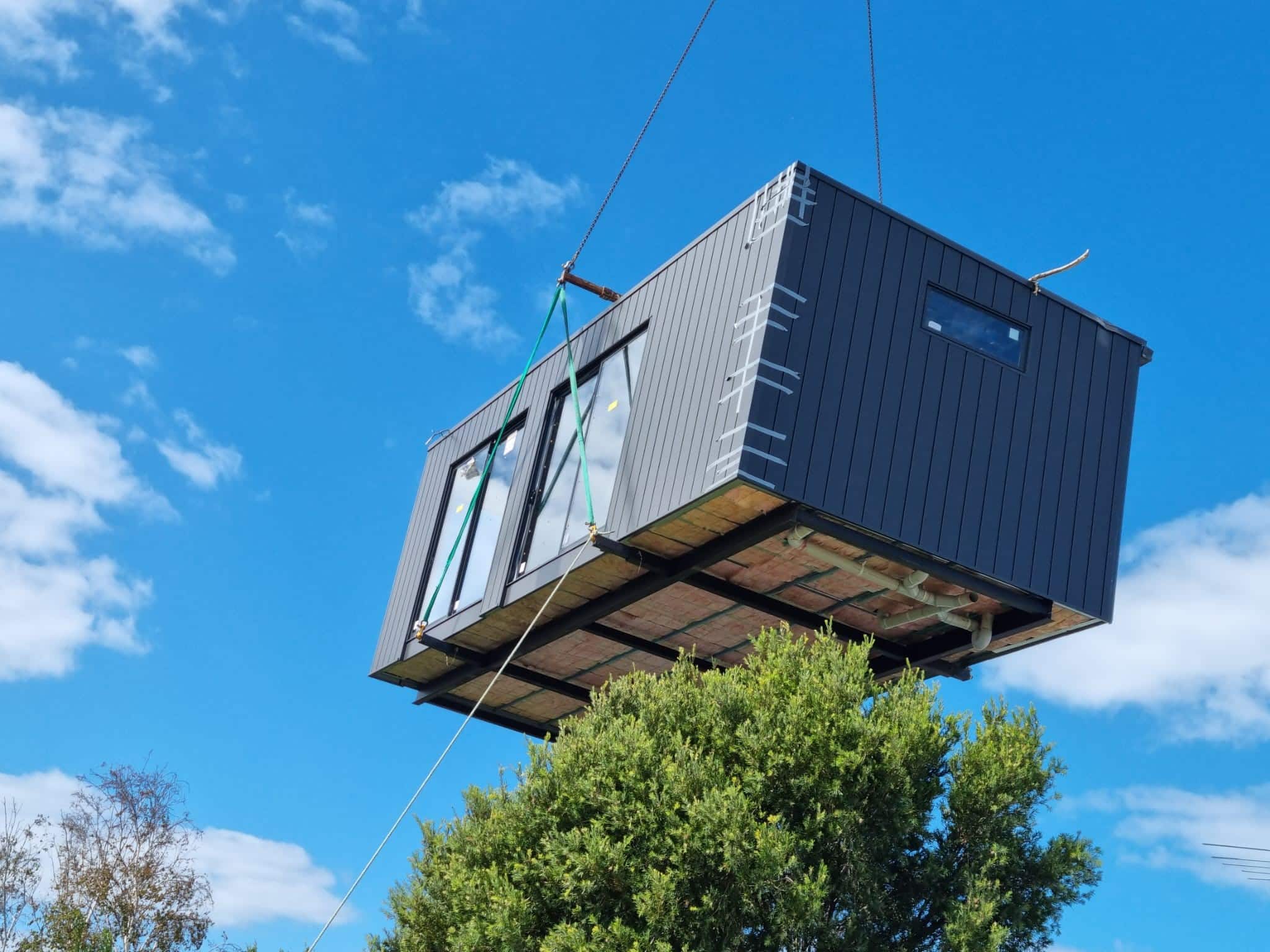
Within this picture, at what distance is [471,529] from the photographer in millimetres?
19812

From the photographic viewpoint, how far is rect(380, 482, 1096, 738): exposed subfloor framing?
15.2 metres

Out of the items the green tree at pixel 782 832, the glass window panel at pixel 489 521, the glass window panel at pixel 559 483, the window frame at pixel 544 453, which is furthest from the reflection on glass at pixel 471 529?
the green tree at pixel 782 832

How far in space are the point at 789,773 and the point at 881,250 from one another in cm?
576

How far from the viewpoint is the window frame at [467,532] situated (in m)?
19.5

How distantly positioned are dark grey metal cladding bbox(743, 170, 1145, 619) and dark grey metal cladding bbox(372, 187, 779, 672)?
58 cm

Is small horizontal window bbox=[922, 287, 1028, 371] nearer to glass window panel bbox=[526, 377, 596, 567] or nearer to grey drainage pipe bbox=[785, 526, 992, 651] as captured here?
grey drainage pipe bbox=[785, 526, 992, 651]

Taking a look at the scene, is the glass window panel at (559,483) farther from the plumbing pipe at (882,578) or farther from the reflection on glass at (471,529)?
the plumbing pipe at (882,578)

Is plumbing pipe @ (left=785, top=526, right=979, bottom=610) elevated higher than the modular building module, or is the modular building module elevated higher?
the modular building module

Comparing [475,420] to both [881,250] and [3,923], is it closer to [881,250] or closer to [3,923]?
[881,250]

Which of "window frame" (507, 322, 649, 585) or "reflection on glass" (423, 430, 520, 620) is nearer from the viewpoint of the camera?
"window frame" (507, 322, 649, 585)

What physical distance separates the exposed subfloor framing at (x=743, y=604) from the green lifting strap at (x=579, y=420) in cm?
60

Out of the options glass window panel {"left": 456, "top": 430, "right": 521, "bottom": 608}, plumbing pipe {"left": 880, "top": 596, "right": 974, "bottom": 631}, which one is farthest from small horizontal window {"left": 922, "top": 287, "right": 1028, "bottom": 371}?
glass window panel {"left": 456, "top": 430, "right": 521, "bottom": 608}

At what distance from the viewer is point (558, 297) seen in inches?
750

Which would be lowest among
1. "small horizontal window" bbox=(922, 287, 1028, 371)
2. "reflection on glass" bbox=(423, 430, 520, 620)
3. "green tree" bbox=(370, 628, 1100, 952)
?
"green tree" bbox=(370, 628, 1100, 952)
